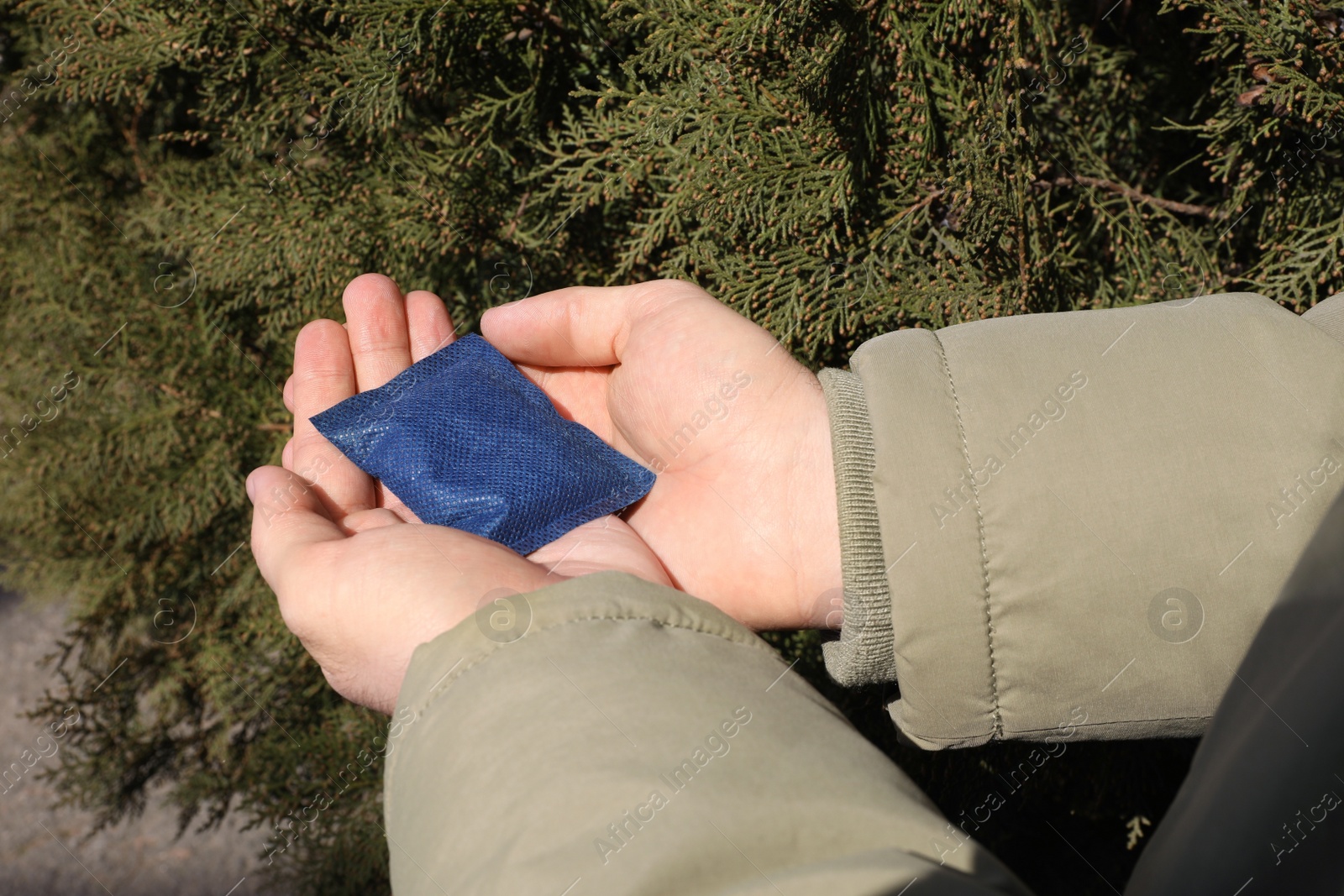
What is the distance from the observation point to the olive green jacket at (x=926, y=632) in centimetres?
82

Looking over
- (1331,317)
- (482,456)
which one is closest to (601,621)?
(482,456)

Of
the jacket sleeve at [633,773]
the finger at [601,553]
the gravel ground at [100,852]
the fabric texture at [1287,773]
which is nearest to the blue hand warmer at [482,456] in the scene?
the finger at [601,553]

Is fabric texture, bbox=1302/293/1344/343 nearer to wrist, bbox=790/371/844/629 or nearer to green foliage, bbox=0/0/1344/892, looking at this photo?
green foliage, bbox=0/0/1344/892

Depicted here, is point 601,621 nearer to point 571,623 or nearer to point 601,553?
point 571,623

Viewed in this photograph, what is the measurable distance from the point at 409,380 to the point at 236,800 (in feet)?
8.82

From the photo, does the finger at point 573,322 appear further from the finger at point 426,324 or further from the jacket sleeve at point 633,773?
the jacket sleeve at point 633,773

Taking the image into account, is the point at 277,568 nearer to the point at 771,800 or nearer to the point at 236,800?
the point at 771,800

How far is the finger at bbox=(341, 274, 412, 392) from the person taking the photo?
2.06 meters

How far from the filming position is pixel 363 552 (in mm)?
1471

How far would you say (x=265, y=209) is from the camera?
237 cm

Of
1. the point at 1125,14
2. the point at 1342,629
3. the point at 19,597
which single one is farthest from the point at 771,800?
the point at 19,597

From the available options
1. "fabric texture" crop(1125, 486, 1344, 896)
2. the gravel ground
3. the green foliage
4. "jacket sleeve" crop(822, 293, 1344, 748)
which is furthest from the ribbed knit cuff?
the gravel ground

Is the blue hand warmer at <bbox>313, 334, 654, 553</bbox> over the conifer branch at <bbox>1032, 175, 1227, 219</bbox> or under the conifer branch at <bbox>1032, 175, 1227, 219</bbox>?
under

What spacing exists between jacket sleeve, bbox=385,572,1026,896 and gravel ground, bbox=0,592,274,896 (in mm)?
3377
